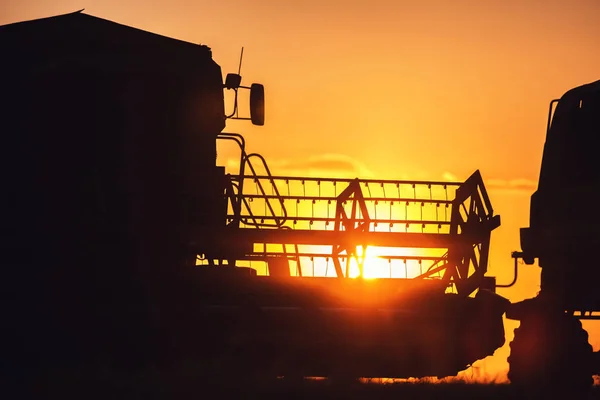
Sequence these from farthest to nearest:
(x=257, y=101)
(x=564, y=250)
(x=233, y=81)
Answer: (x=233, y=81)
(x=257, y=101)
(x=564, y=250)

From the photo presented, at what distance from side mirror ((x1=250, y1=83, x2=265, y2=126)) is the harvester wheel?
3820 millimetres

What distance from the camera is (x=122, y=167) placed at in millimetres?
10414

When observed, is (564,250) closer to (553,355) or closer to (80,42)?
(553,355)

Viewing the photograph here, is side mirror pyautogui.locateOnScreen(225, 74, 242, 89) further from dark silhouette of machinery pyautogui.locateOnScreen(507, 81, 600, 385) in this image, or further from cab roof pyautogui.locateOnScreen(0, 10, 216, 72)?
dark silhouette of machinery pyautogui.locateOnScreen(507, 81, 600, 385)

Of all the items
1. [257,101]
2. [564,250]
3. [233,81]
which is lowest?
[564,250]

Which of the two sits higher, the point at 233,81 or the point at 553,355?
the point at 233,81

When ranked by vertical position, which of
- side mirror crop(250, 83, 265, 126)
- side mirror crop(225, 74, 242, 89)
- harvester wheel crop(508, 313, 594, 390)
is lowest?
harvester wheel crop(508, 313, 594, 390)

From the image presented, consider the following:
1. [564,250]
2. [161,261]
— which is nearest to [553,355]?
[564,250]

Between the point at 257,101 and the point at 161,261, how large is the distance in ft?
7.94

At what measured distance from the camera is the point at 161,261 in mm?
10367

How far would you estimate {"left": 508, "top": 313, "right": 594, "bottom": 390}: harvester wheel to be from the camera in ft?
33.1

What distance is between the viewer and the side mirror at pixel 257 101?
38.4 ft

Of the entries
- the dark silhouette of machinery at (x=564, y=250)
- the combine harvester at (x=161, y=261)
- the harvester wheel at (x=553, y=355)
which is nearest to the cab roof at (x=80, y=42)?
the combine harvester at (x=161, y=261)

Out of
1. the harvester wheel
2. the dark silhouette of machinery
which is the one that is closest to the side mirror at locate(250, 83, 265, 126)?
the dark silhouette of machinery
